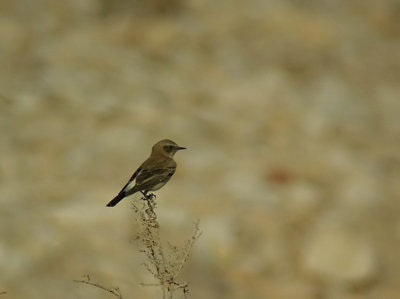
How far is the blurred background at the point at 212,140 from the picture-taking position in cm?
1911

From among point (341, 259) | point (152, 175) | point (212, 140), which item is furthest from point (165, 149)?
point (212, 140)

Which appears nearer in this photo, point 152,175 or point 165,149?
point 152,175

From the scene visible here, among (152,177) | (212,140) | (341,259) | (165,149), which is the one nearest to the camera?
(152,177)

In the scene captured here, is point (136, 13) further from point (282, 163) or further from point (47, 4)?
point (282, 163)

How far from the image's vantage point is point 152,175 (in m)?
11.4

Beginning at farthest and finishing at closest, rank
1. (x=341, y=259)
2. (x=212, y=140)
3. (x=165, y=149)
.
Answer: (x=212, y=140) < (x=341, y=259) < (x=165, y=149)

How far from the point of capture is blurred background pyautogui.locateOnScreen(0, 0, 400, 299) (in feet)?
62.7

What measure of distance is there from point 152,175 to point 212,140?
39.0 feet

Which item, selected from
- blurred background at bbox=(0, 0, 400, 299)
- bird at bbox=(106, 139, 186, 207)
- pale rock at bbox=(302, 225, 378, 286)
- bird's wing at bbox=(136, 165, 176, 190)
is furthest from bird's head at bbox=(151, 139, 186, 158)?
pale rock at bbox=(302, 225, 378, 286)

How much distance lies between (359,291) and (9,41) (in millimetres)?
11506

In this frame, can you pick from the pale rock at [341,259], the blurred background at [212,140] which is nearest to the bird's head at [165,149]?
the blurred background at [212,140]

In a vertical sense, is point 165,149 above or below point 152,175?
above

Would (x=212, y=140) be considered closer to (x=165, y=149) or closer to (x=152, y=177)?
(x=165, y=149)

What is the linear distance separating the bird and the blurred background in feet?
13.7
